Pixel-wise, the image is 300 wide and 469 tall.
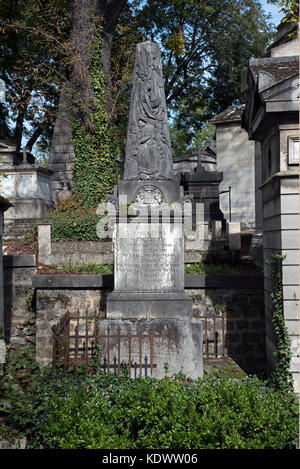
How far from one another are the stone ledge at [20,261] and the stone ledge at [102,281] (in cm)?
48

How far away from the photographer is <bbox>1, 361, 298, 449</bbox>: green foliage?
3840mm

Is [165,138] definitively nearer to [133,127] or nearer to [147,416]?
[133,127]

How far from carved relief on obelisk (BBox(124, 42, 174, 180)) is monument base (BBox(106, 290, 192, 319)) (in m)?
2.02

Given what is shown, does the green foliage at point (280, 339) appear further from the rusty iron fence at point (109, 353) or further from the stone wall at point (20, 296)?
the stone wall at point (20, 296)

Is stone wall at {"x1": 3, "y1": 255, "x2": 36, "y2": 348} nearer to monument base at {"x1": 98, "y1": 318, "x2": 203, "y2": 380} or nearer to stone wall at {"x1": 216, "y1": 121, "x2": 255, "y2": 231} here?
monument base at {"x1": 98, "y1": 318, "x2": 203, "y2": 380}

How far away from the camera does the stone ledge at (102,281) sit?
26.8 feet

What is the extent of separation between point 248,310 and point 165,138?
362 centimetres

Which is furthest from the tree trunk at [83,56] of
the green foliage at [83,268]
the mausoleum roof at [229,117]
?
the green foliage at [83,268]

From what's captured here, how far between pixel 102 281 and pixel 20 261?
1.81m

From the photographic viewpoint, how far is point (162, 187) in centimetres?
695

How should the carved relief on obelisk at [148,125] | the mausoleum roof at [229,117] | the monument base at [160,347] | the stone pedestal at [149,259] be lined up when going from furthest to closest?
the mausoleum roof at [229,117] < the carved relief on obelisk at [148,125] < the stone pedestal at [149,259] < the monument base at [160,347]

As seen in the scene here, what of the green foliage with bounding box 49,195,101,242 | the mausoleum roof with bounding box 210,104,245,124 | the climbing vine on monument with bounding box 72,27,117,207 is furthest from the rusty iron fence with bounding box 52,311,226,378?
the mausoleum roof with bounding box 210,104,245,124

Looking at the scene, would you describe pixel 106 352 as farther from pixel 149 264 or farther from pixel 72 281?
pixel 72 281
